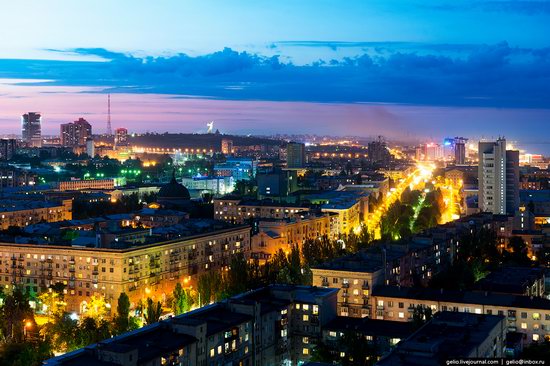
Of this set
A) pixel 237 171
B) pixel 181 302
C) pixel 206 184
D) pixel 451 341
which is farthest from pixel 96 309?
pixel 237 171

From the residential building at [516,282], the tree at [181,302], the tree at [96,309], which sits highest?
the residential building at [516,282]

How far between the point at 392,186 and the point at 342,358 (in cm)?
3576

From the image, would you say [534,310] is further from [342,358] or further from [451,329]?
[342,358]

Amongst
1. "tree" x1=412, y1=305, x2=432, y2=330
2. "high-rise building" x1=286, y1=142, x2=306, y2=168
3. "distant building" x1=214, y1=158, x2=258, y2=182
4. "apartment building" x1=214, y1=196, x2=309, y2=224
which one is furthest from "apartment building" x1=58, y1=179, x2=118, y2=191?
"tree" x1=412, y1=305, x2=432, y2=330

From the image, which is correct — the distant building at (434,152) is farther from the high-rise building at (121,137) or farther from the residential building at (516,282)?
the residential building at (516,282)

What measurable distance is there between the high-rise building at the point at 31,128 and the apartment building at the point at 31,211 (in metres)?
63.3

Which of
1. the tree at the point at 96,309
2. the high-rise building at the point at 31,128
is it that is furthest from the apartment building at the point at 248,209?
the high-rise building at the point at 31,128

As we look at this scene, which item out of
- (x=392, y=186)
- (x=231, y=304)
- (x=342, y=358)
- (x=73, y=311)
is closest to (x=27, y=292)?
(x=73, y=311)

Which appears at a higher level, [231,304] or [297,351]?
[231,304]

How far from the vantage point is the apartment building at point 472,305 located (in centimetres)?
1347

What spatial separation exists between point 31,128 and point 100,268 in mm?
80732

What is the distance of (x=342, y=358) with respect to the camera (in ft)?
36.4

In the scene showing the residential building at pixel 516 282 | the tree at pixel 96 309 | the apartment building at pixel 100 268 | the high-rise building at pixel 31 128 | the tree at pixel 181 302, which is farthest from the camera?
the high-rise building at pixel 31 128

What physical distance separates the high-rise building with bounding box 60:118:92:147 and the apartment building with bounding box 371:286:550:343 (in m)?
84.0
